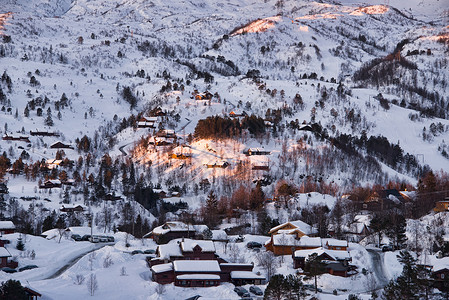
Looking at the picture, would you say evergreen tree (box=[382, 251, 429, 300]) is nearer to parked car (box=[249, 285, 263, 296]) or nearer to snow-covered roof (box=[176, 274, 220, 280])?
parked car (box=[249, 285, 263, 296])

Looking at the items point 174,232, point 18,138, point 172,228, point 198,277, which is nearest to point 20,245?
point 172,228

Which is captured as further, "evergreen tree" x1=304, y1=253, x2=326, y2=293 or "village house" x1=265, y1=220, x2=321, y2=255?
"village house" x1=265, y1=220, x2=321, y2=255

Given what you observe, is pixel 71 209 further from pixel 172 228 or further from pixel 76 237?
pixel 172 228

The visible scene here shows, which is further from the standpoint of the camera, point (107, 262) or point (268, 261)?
point (268, 261)

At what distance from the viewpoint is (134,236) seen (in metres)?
61.5

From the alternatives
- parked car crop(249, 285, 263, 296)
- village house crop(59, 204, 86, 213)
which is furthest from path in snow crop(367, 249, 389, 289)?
village house crop(59, 204, 86, 213)

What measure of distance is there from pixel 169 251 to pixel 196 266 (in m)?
4.52

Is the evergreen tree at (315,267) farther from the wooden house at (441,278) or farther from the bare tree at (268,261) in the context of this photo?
the wooden house at (441,278)

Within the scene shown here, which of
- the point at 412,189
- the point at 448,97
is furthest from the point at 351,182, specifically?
the point at 448,97

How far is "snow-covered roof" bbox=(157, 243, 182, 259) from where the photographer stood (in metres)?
46.6

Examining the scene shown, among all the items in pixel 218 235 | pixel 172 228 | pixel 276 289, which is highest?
pixel 276 289

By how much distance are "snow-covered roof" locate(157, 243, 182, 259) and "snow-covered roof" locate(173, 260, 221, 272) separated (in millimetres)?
2601

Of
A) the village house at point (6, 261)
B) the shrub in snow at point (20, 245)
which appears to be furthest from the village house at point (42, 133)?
the village house at point (6, 261)

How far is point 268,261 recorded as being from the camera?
47938 mm
